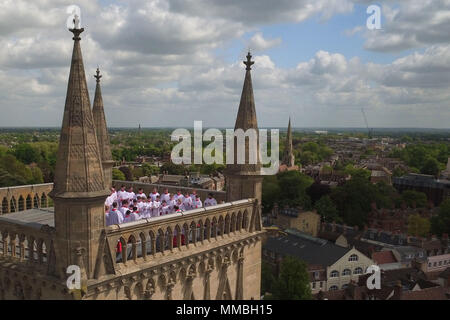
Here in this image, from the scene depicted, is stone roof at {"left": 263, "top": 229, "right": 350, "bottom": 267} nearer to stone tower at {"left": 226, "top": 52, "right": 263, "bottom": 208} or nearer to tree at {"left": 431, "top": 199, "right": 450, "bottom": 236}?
tree at {"left": 431, "top": 199, "right": 450, "bottom": 236}

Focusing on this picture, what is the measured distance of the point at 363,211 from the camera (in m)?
89.5

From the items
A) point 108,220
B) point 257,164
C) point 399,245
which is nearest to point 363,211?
point 399,245

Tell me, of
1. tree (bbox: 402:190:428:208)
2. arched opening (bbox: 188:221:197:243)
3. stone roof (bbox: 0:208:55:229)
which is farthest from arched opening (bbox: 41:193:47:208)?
tree (bbox: 402:190:428:208)

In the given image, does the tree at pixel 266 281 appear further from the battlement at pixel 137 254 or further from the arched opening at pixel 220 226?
the arched opening at pixel 220 226

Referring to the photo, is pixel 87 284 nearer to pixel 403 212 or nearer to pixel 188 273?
pixel 188 273

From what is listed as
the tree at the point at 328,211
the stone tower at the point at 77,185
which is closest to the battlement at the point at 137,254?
the stone tower at the point at 77,185

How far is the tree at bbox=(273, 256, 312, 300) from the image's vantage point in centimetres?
4672

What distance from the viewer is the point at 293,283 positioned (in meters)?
46.8

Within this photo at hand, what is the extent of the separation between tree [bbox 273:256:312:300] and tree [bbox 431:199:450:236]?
44517 mm

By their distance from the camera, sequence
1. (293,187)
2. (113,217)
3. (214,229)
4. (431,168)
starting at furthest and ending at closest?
(431,168), (293,187), (214,229), (113,217)

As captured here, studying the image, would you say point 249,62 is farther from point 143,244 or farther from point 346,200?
point 346,200

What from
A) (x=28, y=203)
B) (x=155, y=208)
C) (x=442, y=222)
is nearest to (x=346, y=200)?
(x=442, y=222)

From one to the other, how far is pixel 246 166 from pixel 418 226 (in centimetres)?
7149
